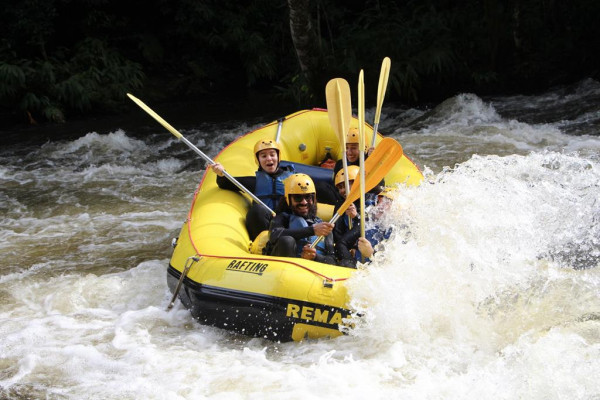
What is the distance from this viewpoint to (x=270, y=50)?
484 inches

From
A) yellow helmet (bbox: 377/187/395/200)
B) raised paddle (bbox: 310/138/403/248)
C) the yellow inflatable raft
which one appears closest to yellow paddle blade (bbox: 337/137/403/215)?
raised paddle (bbox: 310/138/403/248)

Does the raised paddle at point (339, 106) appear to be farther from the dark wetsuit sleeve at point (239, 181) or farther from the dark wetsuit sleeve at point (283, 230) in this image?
the dark wetsuit sleeve at point (239, 181)

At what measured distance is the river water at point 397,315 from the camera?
334 cm

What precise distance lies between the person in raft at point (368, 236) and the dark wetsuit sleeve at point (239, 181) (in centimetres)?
103

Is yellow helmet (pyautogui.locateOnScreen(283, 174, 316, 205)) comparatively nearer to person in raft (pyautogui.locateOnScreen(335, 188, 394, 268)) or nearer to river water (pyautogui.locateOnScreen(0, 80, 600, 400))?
person in raft (pyautogui.locateOnScreen(335, 188, 394, 268))

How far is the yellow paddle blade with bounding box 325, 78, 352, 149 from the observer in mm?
4547

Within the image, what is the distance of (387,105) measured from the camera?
1059 centimetres

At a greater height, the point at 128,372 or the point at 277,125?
the point at 277,125

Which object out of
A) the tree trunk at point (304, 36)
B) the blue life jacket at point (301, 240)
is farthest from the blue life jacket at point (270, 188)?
the tree trunk at point (304, 36)

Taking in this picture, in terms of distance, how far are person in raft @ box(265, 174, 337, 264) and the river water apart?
443 millimetres

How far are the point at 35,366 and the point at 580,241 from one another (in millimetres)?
3422

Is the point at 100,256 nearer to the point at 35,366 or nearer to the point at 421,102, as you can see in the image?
the point at 35,366

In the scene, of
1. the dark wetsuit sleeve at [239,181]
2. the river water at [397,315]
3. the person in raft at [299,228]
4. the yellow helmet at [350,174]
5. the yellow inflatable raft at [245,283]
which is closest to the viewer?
the river water at [397,315]

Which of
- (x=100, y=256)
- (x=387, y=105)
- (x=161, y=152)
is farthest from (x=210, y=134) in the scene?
(x=100, y=256)
